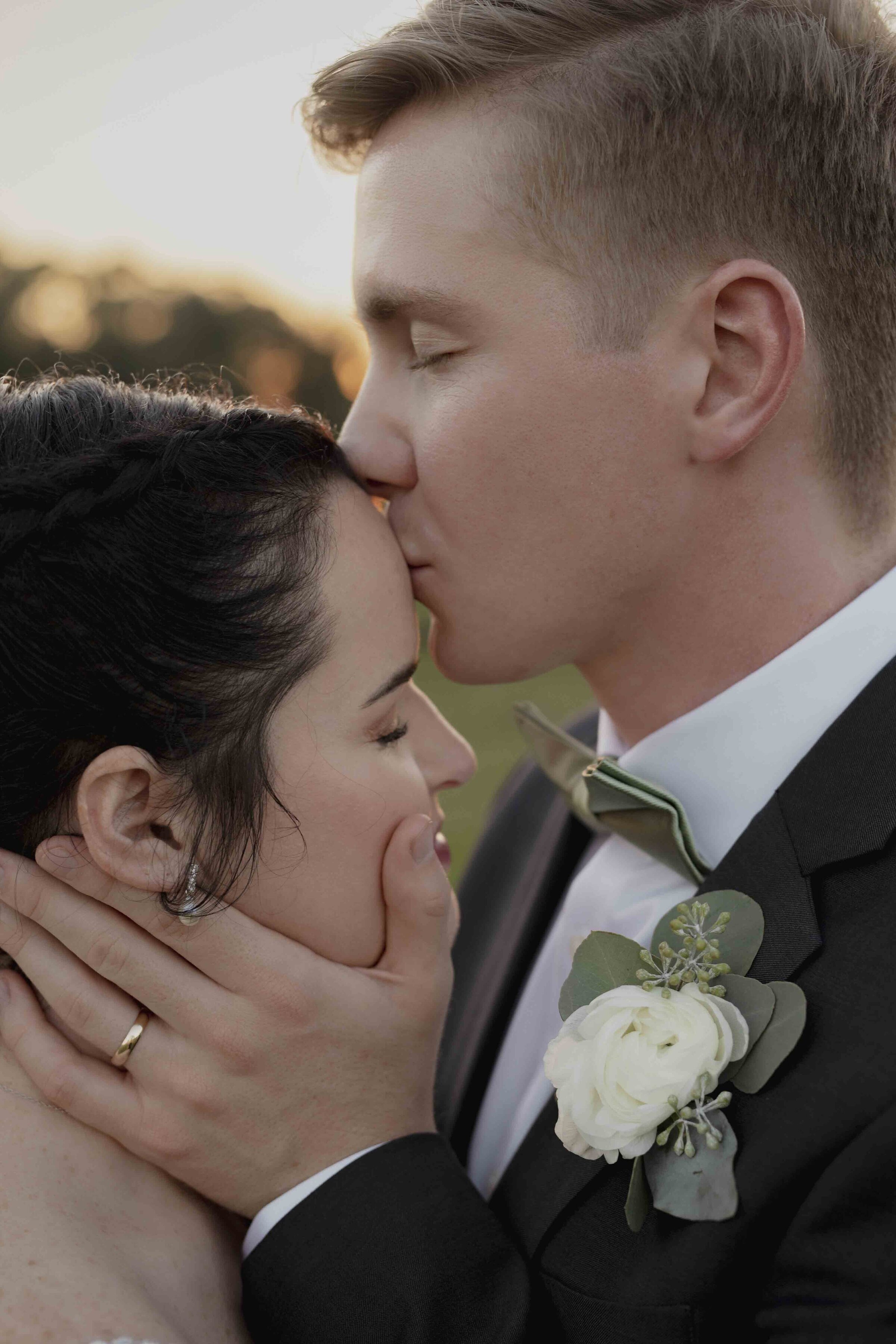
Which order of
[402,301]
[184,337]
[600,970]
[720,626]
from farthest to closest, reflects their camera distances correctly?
[184,337] < [720,626] < [402,301] < [600,970]

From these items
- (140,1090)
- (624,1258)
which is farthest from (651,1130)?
(140,1090)

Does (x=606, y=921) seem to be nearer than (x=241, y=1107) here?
No

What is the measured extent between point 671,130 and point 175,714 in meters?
1.48

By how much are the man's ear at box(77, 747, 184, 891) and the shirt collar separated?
40.9 inches

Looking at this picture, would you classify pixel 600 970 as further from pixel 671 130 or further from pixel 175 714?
pixel 671 130

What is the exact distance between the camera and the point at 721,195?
226 centimetres

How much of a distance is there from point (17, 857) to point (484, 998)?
134 centimetres

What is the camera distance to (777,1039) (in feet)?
5.81

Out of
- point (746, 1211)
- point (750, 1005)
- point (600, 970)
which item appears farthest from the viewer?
point (600, 970)

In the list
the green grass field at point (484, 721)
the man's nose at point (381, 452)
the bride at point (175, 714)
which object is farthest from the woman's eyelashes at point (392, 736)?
the green grass field at point (484, 721)

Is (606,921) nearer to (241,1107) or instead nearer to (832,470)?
(241,1107)

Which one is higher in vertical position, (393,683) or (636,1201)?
(393,683)

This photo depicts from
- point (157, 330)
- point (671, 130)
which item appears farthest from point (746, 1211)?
point (157, 330)

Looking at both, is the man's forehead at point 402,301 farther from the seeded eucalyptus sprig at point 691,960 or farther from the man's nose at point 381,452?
the seeded eucalyptus sprig at point 691,960
